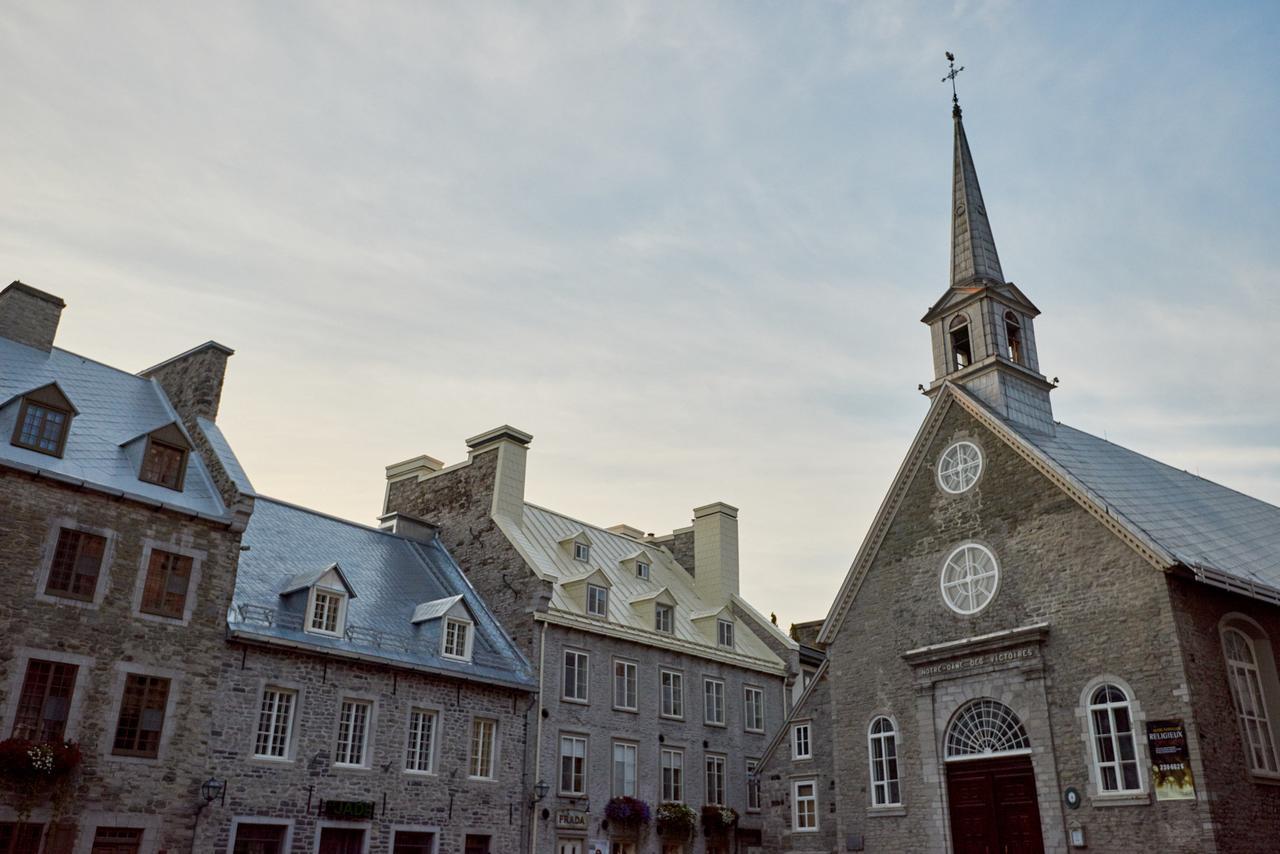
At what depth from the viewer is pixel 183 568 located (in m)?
23.9

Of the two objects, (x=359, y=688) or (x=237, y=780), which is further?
(x=359, y=688)

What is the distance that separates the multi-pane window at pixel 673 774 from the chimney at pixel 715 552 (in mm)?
8122

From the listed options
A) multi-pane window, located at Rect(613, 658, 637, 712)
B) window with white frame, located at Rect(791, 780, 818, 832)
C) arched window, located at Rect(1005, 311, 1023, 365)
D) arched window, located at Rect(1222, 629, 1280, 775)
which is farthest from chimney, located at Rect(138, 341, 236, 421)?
arched window, located at Rect(1222, 629, 1280, 775)

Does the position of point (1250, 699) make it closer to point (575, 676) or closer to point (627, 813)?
point (627, 813)

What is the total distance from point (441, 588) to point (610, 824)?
9.43 m

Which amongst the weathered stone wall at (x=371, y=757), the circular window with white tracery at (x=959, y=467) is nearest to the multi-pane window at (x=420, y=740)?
the weathered stone wall at (x=371, y=757)

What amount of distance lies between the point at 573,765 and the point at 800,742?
7.08 m

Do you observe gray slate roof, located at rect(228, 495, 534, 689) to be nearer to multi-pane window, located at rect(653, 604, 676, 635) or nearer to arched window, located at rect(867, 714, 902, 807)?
multi-pane window, located at rect(653, 604, 676, 635)

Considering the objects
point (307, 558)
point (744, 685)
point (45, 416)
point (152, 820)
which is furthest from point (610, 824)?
point (45, 416)

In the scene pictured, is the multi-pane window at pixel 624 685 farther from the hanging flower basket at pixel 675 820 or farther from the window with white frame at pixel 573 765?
the hanging flower basket at pixel 675 820

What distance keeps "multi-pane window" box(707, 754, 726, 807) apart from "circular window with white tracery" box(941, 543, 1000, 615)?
12902mm

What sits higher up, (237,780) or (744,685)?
(744,685)

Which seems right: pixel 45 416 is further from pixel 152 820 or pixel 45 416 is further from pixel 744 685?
pixel 744 685

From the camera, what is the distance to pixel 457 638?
3031cm
